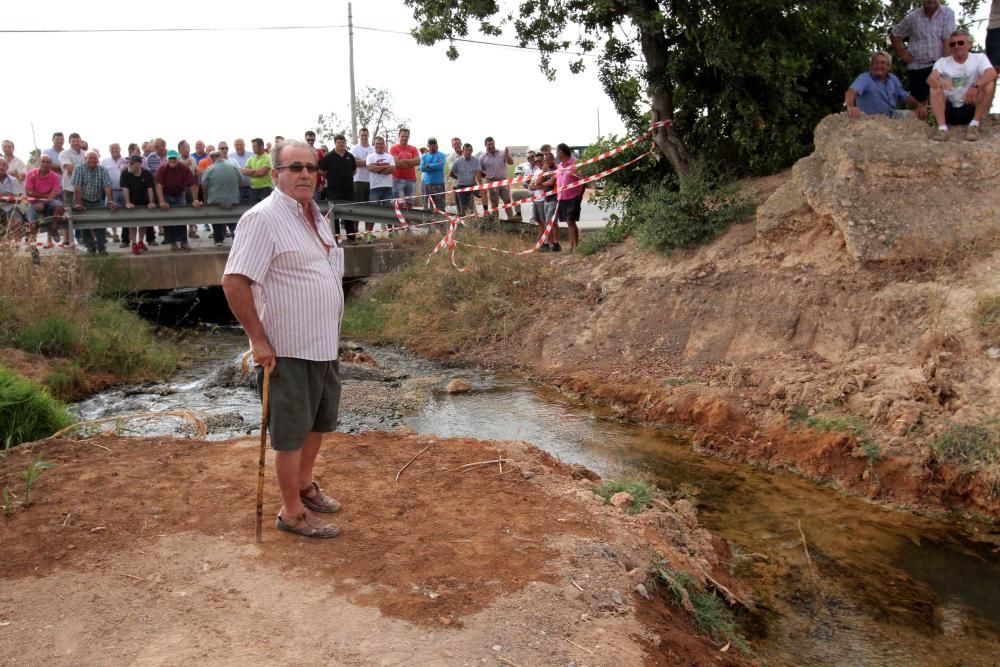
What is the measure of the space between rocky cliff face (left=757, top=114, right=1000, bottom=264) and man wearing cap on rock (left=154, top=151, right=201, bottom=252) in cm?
963

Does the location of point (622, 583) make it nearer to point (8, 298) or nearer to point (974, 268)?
point (974, 268)

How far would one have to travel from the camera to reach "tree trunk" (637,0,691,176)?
40.4 ft

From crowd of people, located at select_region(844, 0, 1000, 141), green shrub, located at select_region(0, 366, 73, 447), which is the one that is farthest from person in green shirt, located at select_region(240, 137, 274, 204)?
crowd of people, located at select_region(844, 0, 1000, 141)

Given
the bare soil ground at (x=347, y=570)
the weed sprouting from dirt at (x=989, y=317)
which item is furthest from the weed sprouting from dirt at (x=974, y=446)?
the bare soil ground at (x=347, y=570)

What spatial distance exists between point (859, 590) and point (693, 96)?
340 inches

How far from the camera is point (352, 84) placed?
98.1 feet

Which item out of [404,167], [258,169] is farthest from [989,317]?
[258,169]

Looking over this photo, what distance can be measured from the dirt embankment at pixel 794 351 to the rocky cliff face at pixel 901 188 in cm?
18

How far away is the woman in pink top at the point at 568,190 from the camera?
13562 millimetres

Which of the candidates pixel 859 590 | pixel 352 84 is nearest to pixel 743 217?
pixel 859 590

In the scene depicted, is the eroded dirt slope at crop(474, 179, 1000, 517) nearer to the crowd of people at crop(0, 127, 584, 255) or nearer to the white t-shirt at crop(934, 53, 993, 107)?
the white t-shirt at crop(934, 53, 993, 107)

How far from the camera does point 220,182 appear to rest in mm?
14656

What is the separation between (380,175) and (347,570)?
12213mm

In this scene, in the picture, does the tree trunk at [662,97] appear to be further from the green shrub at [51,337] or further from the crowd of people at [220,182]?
the green shrub at [51,337]
